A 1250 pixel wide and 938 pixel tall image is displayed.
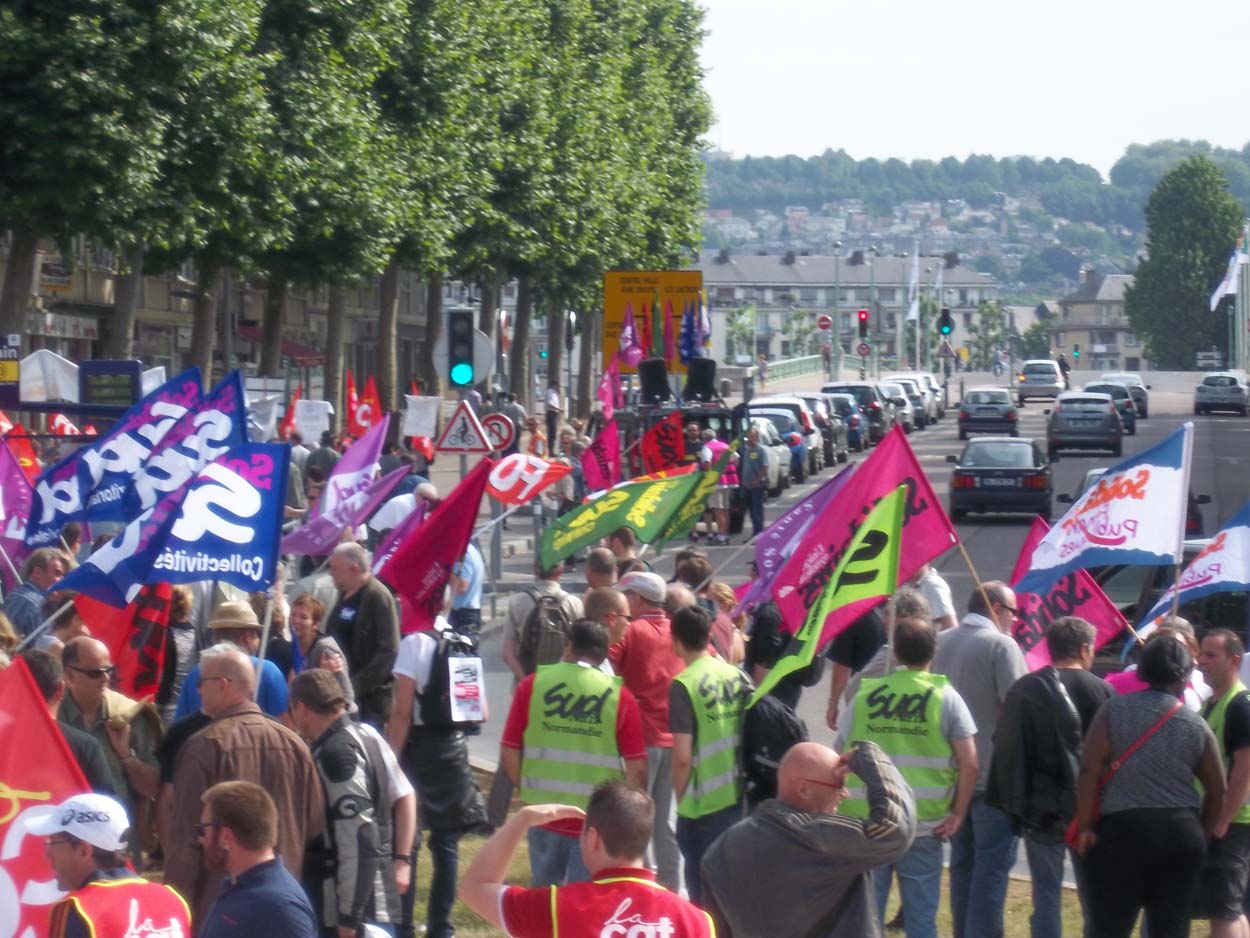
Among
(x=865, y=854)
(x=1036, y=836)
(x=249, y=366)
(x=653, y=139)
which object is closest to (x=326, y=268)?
(x=249, y=366)

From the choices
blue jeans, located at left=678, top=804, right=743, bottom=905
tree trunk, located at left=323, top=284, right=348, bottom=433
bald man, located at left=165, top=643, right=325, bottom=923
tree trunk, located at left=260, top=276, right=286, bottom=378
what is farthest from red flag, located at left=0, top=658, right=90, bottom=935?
tree trunk, located at left=323, top=284, right=348, bottom=433

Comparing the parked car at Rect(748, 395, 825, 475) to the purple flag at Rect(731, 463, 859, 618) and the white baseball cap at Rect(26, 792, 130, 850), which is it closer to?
the purple flag at Rect(731, 463, 859, 618)

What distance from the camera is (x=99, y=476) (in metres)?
11.4

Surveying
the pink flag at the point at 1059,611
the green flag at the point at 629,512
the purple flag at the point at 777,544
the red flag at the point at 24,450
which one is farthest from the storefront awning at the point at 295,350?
the pink flag at the point at 1059,611

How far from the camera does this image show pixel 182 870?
6.50 m

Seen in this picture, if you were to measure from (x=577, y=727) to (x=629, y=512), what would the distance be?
5.44m

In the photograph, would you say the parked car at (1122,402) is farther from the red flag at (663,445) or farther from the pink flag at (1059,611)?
the pink flag at (1059,611)

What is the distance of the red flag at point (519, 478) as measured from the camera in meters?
17.0

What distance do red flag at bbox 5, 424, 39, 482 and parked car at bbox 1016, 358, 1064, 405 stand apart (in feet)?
201

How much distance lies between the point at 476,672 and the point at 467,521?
0.96 m

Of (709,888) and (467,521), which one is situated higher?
(467,521)

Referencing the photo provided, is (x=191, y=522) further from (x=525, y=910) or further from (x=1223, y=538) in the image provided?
(x=1223, y=538)

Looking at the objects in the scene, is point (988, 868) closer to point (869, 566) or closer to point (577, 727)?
point (869, 566)

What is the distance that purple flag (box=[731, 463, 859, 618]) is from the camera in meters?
10.4
